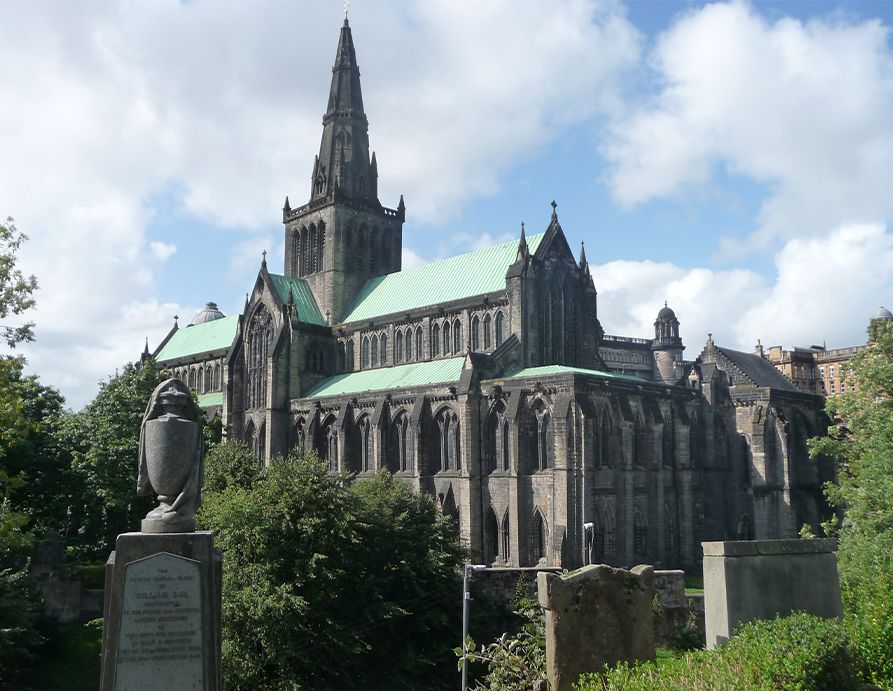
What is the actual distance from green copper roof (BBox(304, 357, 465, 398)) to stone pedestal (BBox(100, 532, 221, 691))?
134ft

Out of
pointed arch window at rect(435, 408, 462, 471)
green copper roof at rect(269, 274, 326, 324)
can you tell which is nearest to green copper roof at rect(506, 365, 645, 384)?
pointed arch window at rect(435, 408, 462, 471)

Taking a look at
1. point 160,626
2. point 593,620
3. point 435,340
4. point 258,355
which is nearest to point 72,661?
point 160,626

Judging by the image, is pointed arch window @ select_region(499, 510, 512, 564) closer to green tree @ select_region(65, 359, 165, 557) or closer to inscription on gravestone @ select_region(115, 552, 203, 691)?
green tree @ select_region(65, 359, 165, 557)

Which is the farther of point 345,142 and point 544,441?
point 345,142

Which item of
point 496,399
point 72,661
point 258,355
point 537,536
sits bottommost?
point 72,661

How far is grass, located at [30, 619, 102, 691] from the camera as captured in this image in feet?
100.0

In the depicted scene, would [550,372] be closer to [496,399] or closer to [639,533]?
[496,399]

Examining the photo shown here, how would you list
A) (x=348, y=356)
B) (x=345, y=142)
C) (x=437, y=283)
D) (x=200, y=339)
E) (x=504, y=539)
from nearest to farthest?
1. (x=504, y=539)
2. (x=437, y=283)
3. (x=348, y=356)
4. (x=345, y=142)
5. (x=200, y=339)

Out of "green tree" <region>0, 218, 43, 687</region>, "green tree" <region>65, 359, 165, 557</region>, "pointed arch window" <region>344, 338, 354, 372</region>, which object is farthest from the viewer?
"pointed arch window" <region>344, 338, 354, 372</region>

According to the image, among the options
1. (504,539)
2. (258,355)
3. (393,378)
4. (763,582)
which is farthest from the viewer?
(258,355)

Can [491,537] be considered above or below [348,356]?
below

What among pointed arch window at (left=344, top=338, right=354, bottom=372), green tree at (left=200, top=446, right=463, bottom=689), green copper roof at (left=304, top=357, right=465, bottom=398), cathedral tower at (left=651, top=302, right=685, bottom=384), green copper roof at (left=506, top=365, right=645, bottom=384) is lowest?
green tree at (left=200, top=446, right=463, bottom=689)

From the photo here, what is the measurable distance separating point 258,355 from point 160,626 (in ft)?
186

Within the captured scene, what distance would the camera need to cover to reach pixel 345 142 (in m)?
69.8
